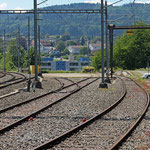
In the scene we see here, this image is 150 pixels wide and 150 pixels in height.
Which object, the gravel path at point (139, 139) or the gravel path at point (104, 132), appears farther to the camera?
the gravel path at point (104, 132)

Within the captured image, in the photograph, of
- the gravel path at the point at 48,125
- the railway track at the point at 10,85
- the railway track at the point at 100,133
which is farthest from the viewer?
the railway track at the point at 10,85

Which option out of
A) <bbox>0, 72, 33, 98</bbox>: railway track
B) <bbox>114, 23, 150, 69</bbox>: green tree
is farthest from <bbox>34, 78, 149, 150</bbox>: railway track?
<bbox>114, 23, 150, 69</bbox>: green tree

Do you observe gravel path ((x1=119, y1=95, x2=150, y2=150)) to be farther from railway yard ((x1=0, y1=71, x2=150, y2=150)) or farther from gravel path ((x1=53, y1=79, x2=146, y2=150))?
gravel path ((x1=53, y1=79, x2=146, y2=150))

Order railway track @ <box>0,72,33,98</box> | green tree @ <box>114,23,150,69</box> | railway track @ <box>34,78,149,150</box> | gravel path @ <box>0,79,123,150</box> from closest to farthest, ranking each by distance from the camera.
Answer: railway track @ <box>34,78,149,150</box> → gravel path @ <box>0,79,123,150</box> → railway track @ <box>0,72,33,98</box> → green tree @ <box>114,23,150,69</box>

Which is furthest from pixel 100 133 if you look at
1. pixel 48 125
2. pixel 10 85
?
pixel 10 85

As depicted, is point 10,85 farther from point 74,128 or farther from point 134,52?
point 134,52

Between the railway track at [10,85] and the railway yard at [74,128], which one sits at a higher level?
the railway yard at [74,128]

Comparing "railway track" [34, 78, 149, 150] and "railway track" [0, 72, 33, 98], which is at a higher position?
"railway track" [34, 78, 149, 150]

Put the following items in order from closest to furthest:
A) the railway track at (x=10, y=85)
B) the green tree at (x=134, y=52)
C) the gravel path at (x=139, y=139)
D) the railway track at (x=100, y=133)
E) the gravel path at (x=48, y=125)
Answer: the gravel path at (x=139, y=139), the railway track at (x=100, y=133), the gravel path at (x=48, y=125), the railway track at (x=10, y=85), the green tree at (x=134, y=52)

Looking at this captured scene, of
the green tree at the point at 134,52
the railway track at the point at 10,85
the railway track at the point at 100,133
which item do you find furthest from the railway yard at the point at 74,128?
the green tree at the point at 134,52

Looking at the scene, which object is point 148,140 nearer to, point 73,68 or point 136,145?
point 136,145

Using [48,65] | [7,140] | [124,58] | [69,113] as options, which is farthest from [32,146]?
[48,65]

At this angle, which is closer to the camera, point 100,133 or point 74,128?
point 100,133

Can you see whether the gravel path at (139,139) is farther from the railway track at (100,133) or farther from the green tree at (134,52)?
the green tree at (134,52)
